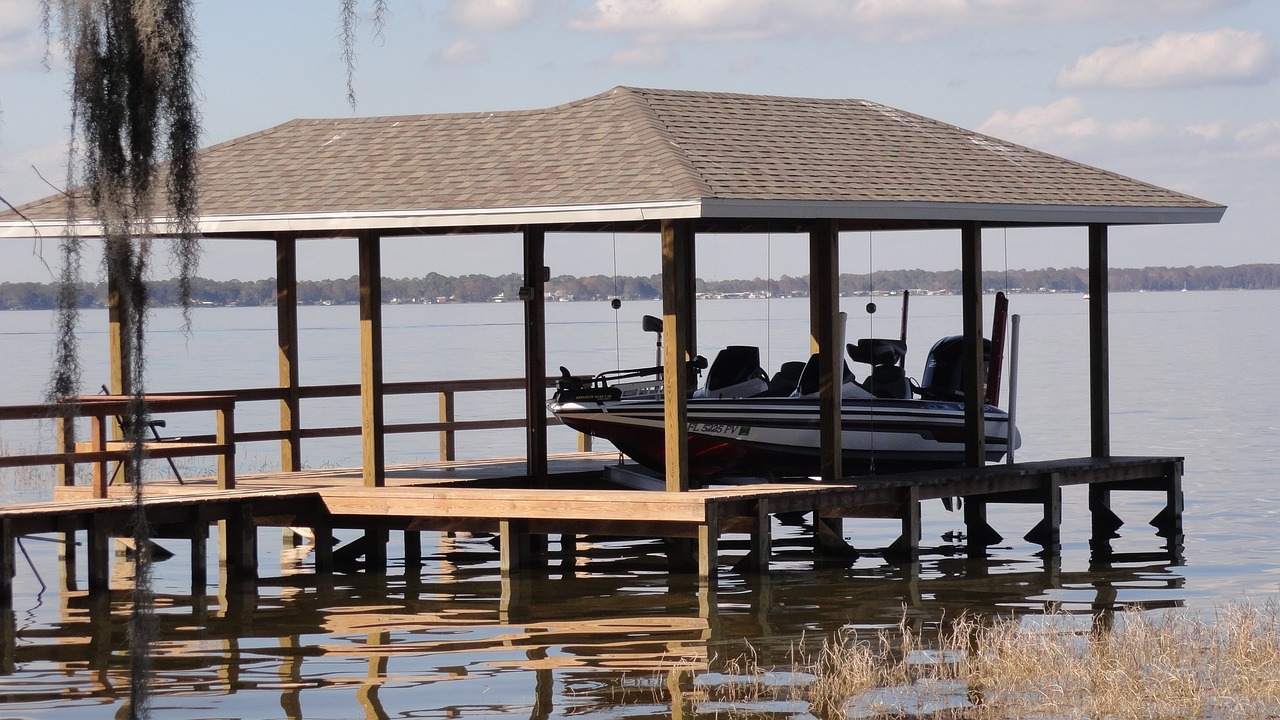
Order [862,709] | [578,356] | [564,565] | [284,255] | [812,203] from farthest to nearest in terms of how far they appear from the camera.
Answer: [578,356]
[284,255]
[564,565]
[812,203]
[862,709]

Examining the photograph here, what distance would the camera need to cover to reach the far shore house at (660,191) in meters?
15.5

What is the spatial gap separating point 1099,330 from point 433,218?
756 centimetres

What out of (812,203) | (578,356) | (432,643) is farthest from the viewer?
(578,356)

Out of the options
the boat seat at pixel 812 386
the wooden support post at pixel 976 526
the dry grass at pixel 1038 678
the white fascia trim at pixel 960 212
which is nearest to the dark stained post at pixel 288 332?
the boat seat at pixel 812 386

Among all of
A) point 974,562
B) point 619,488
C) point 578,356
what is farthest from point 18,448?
point 578,356

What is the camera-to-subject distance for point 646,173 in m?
15.7

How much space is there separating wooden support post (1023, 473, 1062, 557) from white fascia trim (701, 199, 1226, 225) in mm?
2667

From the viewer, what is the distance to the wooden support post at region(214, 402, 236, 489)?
16.4 metres

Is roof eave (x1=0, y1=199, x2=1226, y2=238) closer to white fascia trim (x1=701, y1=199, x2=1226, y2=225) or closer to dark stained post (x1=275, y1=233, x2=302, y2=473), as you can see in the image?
white fascia trim (x1=701, y1=199, x2=1226, y2=225)

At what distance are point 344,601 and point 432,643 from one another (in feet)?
8.04

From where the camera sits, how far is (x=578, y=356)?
68.6 meters

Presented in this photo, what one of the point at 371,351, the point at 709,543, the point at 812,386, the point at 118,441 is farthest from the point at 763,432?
the point at 118,441

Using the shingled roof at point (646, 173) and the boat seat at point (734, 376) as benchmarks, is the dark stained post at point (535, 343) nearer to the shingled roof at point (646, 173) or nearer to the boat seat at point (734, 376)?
the shingled roof at point (646, 173)

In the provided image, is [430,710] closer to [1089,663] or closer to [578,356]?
[1089,663]
